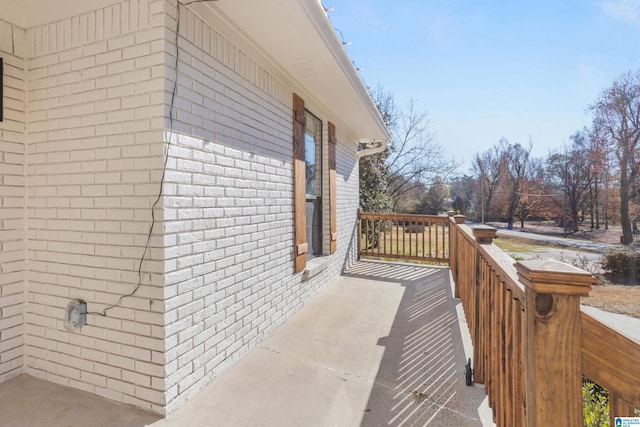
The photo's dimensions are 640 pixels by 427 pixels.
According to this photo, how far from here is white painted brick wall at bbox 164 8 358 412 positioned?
78.7 inches

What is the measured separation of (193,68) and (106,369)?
208 cm

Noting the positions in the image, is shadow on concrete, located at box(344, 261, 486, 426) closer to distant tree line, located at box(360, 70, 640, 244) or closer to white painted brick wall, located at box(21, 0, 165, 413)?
white painted brick wall, located at box(21, 0, 165, 413)

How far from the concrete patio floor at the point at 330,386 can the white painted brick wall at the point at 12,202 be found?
296 millimetres

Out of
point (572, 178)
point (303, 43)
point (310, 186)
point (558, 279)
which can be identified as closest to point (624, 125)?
point (572, 178)

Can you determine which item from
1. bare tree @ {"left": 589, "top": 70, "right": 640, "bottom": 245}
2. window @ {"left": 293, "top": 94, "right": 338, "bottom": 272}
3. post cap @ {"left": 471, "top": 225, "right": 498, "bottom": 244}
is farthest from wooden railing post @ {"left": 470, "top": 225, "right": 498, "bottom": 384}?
bare tree @ {"left": 589, "top": 70, "right": 640, "bottom": 245}

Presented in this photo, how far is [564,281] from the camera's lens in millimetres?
939

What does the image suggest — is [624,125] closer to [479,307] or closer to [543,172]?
Answer: [543,172]

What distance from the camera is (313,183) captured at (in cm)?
461

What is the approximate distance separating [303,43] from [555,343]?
2651mm

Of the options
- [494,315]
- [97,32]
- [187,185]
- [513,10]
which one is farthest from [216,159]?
[513,10]

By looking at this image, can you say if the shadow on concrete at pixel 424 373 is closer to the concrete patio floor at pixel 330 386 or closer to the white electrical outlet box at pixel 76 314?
the concrete patio floor at pixel 330 386

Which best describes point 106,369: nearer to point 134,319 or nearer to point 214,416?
point 134,319

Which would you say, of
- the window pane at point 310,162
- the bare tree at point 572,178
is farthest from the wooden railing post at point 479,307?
the bare tree at point 572,178

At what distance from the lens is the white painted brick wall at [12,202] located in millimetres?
2160
